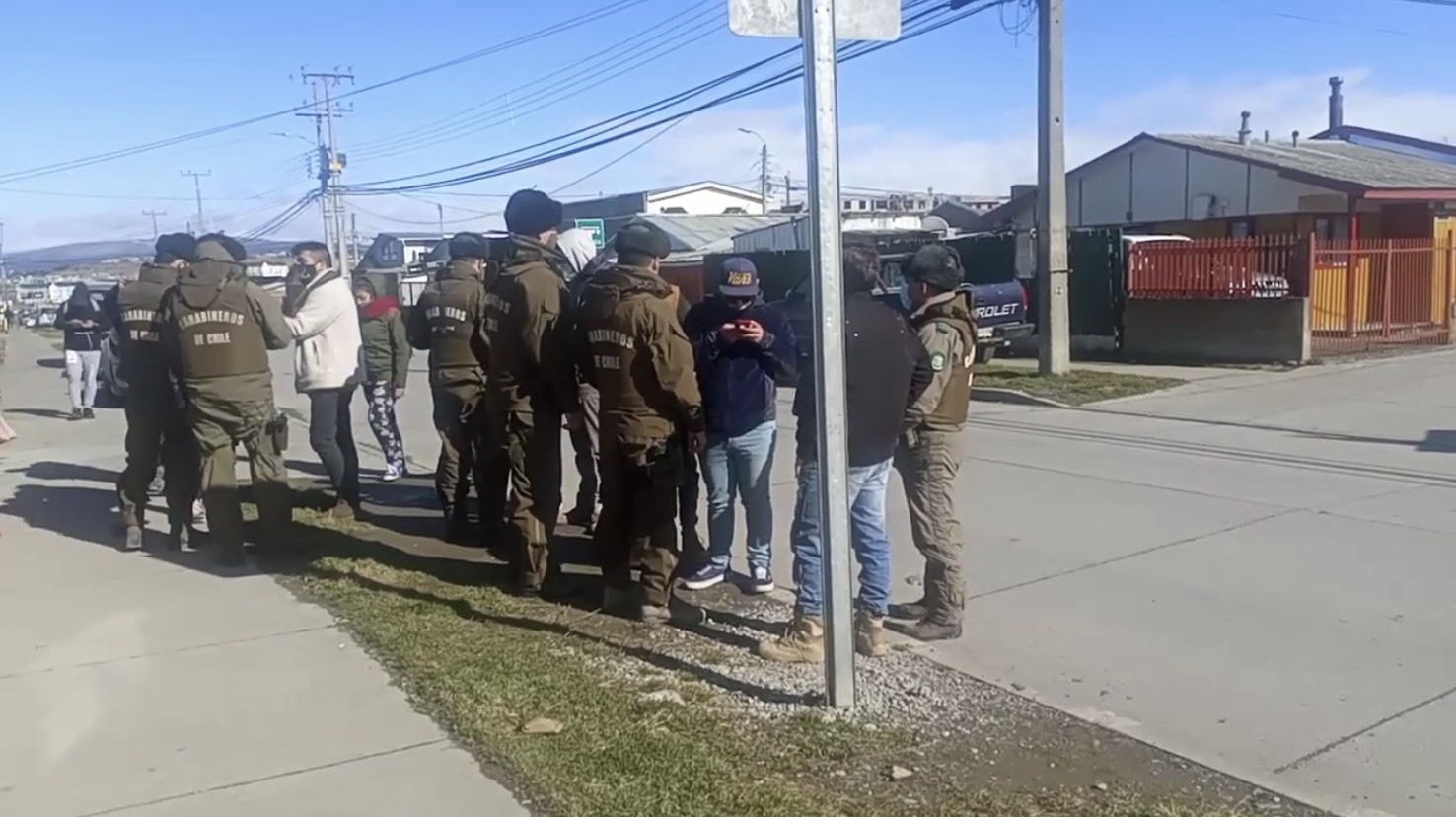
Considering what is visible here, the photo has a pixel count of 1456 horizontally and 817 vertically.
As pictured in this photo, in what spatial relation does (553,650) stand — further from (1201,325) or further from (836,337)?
(1201,325)

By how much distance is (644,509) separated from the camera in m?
5.92

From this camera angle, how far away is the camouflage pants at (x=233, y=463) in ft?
23.4

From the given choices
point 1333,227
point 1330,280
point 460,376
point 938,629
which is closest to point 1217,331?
point 1330,280

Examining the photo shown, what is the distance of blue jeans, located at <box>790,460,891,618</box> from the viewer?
5262mm

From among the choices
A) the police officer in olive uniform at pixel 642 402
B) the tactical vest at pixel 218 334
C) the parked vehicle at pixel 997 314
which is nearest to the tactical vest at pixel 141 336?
the tactical vest at pixel 218 334

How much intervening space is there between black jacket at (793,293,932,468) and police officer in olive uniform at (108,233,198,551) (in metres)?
4.41

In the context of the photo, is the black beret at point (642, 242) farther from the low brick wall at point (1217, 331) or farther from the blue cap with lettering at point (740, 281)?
the low brick wall at point (1217, 331)

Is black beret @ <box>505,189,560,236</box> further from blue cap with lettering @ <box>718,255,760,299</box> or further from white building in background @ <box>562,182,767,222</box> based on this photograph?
white building in background @ <box>562,182,767,222</box>

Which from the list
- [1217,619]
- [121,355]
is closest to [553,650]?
[1217,619]

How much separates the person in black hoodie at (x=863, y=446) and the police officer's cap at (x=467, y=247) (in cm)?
335

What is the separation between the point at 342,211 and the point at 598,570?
5427cm

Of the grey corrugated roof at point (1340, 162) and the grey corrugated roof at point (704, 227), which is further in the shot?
the grey corrugated roof at point (704, 227)

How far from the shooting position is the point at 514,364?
637 centimetres

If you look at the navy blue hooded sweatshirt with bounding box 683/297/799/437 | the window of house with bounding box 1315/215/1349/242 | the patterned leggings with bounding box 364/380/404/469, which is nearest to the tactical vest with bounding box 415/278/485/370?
the patterned leggings with bounding box 364/380/404/469
